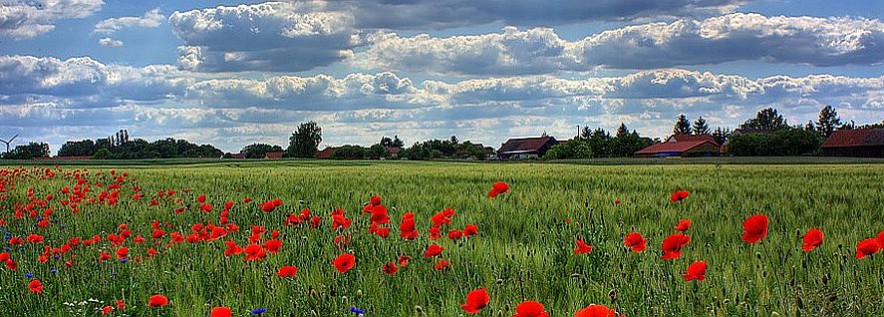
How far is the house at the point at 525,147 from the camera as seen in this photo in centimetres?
11519

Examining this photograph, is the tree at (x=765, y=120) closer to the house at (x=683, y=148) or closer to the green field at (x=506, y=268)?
the house at (x=683, y=148)

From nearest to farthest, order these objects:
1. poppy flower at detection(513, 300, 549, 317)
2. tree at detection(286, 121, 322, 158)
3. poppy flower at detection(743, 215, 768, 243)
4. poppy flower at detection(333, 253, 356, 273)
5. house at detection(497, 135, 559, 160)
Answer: poppy flower at detection(513, 300, 549, 317), poppy flower at detection(333, 253, 356, 273), poppy flower at detection(743, 215, 768, 243), tree at detection(286, 121, 322, 158), house at detection(497, 135, 559, 160)

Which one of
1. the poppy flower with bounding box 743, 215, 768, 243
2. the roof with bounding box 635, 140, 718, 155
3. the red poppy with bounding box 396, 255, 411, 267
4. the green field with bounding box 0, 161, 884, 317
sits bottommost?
the green field with bounding box 0, 161, 884, 317

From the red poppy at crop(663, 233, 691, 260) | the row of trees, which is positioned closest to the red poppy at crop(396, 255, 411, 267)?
the red poppy at crop(663, 233, 691, 260)

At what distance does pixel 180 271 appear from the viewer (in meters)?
5.15

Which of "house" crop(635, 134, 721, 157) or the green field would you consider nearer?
the green field

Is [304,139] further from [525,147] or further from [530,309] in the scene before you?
[530,309]

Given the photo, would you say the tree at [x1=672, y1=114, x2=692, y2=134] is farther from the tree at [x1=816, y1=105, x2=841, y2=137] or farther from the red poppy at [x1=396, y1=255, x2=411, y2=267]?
the red poppy at [x1=396, y1=255, x2=411, y2=267]

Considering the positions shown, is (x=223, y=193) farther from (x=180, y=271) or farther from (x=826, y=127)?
(x=826, y=127)

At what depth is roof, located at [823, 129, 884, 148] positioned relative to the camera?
72000 millimetres

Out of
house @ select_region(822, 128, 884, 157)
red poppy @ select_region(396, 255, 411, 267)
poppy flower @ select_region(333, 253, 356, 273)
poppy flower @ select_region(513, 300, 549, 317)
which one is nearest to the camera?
poppy flower @ select_region(513, 300, 549, 317)

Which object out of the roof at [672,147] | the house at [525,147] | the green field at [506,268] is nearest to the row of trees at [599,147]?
the roof at [672,147]

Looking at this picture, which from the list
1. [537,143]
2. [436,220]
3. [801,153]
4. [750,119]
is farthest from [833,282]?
[750,119]

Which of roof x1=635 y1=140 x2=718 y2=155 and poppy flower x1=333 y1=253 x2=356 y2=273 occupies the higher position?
roof x1=635 y1=140 x2=718 y2=155
